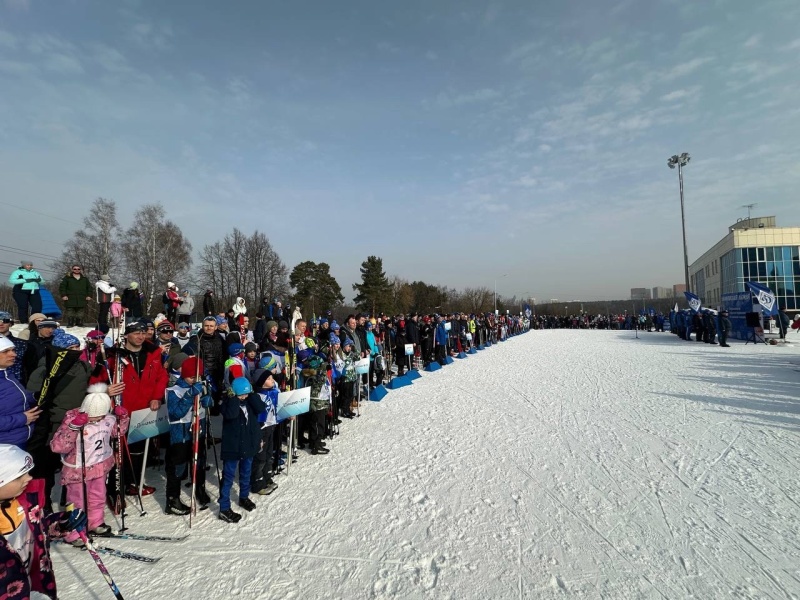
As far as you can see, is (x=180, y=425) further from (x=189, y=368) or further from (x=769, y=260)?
(x=769, y=260)

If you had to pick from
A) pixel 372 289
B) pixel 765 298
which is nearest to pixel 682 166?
pixel 765 298

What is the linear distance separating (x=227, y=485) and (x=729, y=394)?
10.8 meters

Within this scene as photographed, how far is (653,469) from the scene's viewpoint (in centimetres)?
523

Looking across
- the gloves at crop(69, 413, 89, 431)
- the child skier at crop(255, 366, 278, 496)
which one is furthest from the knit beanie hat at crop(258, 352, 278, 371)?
the gloves at crop(69, 413, 89, 431)

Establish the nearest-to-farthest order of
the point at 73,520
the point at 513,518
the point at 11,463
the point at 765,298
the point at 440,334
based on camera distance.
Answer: the point at 11,463 → the point at 73,520 → the point at 513,518 → the point at 440,334 → the point at 765,298

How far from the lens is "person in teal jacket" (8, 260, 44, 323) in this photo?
8.87 m

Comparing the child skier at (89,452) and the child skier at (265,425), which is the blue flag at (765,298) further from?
the child skier at (89,452)

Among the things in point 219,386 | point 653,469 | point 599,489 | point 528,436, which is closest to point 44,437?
point 219,386

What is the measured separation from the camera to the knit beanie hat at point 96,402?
3691 mm

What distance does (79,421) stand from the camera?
3.52m

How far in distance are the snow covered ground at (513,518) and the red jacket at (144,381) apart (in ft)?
4.05

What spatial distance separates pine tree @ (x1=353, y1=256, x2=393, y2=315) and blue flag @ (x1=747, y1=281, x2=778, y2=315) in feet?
131

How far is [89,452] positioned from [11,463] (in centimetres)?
197

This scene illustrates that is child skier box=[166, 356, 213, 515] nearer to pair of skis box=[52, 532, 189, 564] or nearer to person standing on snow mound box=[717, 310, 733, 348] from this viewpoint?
pair of skis box=[52, 532, 189, 564]
